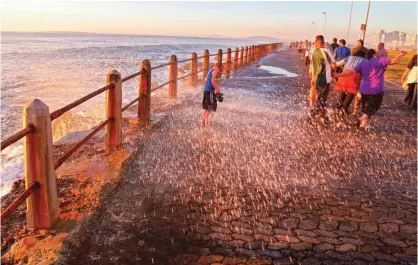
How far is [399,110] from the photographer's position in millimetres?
10352

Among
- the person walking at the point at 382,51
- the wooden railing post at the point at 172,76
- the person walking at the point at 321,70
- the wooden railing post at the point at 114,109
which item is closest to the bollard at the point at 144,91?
the wooden railing post at the point at 114,109

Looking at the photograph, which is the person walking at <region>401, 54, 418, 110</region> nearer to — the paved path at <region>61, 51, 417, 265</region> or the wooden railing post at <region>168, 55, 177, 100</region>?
the paved path at <region>61, 51, 417, 265</region>

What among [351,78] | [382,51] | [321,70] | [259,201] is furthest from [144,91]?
[382,51]

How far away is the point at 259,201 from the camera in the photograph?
417 centimetres

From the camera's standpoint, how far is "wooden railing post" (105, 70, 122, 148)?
17.5ft

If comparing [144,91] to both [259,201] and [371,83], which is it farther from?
[371,83]

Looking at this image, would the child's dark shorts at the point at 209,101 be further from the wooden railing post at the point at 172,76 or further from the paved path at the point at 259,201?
the wooden railing post at the point at 172,76

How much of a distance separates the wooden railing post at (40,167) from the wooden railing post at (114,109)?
224cm

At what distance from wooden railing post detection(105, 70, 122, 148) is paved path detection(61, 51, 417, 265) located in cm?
43

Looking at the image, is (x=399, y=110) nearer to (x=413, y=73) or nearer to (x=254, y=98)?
(x=413, y=73)

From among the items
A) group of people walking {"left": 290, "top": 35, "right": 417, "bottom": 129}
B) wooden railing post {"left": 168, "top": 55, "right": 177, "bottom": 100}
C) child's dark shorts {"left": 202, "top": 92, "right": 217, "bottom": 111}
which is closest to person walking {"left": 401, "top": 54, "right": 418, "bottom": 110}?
group of people walking {"left": 290, "top": 35, "right": 417, "bottom": 129}

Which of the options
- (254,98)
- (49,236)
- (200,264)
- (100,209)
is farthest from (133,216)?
(254,98)

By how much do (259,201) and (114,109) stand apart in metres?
2.55

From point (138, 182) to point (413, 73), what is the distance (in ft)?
31.5
